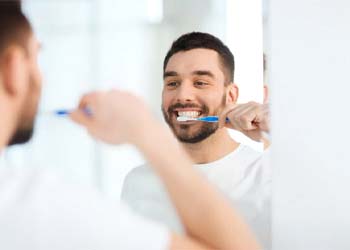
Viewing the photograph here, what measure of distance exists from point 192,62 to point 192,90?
0.06 meters

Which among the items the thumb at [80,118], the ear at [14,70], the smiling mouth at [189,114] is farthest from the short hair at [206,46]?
the ear at [14,70]

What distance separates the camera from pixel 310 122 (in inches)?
50.6

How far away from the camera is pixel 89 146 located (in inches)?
45.3

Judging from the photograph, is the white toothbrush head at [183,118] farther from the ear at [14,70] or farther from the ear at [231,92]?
the ear at [14,70]

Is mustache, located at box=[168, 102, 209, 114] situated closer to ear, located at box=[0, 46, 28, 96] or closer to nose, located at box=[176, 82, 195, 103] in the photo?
nose, located at box=[176, 82, 195, 103]

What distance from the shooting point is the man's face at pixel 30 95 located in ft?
3.70

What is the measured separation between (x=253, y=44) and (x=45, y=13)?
0.47 m

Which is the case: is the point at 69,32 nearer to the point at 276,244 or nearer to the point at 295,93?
the point at 295,93

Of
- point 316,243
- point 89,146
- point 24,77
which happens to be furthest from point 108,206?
point 316,243

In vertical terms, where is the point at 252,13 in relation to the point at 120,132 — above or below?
above

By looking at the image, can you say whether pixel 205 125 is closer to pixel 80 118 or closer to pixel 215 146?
pixel 215 146

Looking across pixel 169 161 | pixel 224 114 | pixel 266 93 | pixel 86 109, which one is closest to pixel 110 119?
pixel 86 109

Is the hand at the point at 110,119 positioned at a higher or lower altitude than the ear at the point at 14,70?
lower

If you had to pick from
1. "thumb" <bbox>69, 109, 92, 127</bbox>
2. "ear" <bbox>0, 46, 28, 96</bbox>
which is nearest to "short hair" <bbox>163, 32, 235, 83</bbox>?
"thumb" <bbox>69, 109, 92, 127</bbox>
